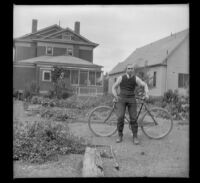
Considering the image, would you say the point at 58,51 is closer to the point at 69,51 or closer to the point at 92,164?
the point at 69,51

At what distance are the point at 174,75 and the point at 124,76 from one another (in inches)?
39.1

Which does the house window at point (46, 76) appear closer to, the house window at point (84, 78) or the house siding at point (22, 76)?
the house siding at point (22, 76)

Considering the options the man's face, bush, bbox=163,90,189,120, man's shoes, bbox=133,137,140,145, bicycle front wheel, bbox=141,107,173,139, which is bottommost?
man's shoes, bbox=133,137,140,145

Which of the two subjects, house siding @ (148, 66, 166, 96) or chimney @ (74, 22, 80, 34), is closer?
chimney @ (74, 22, 80, 34)

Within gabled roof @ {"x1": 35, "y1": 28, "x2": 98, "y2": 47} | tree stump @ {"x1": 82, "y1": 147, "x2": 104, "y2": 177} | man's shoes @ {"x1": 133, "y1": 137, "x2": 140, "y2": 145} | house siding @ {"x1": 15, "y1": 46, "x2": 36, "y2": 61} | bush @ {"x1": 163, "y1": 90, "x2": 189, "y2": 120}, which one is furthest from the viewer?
man's shoes @ {"x1": 133, "y1": 137, "x2": 140, "y2": 145}

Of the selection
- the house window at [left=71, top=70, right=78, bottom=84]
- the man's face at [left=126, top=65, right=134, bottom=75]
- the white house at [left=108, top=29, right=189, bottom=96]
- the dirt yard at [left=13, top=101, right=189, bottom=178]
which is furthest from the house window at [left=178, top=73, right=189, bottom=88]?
the house window at [left=71, top=70, right=78, bottom=84]

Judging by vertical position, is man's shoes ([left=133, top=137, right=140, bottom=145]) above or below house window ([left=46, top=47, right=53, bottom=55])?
below

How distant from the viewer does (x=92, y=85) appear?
5.11 metres

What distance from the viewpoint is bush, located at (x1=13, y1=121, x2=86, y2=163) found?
438 cm

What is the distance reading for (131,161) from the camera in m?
4.33

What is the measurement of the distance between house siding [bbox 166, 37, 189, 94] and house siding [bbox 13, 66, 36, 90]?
8.08 ft

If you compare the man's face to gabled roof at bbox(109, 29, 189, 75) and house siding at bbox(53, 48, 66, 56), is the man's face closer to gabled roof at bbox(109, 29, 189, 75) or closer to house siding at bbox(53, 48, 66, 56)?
gabled roof at bbox(109, 29, 189, 75)

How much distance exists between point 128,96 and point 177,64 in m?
1.21
